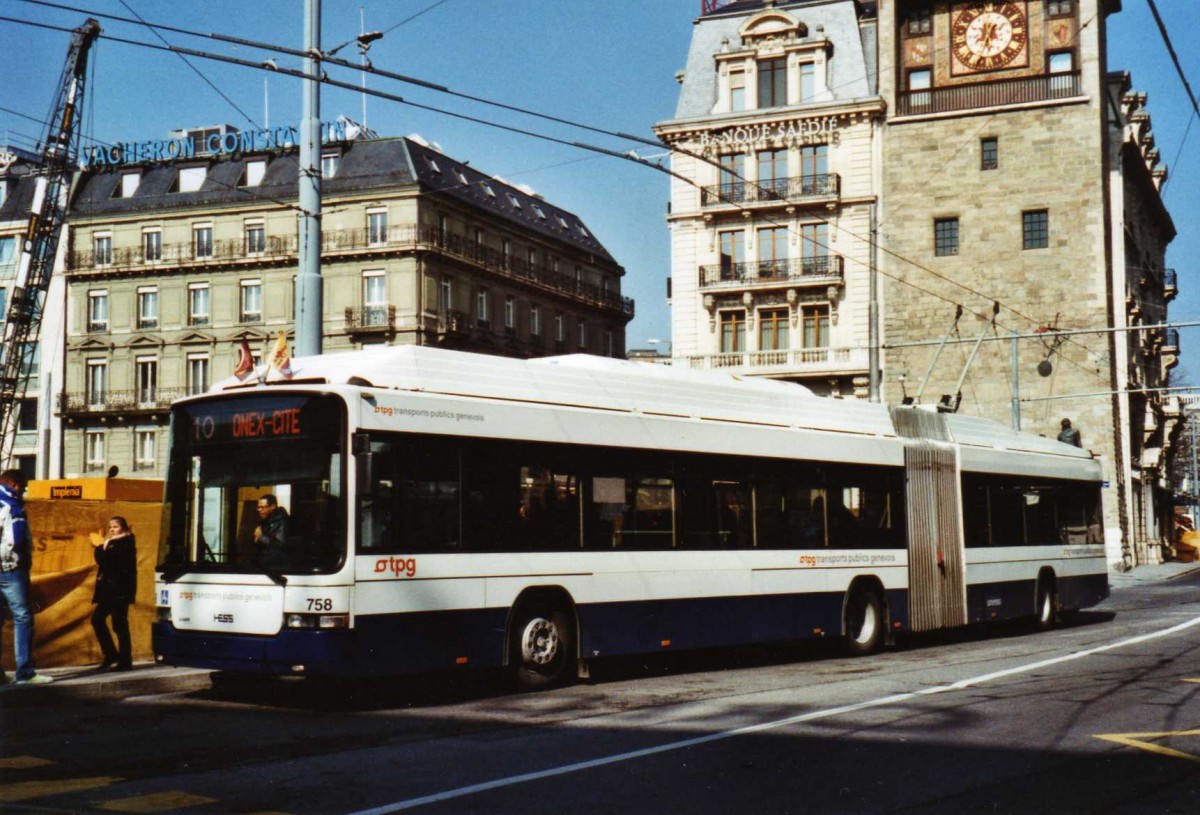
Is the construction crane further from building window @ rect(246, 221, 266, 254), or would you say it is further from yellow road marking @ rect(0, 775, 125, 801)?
yellow road marking @ rect(0, 775, 125, 801)

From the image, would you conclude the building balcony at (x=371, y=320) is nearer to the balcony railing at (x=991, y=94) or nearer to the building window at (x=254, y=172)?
the building window at (x=254, y=172)

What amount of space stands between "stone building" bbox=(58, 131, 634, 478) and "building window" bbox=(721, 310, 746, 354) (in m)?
13.9

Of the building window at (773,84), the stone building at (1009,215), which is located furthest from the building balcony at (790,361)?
the building window at (773,84)

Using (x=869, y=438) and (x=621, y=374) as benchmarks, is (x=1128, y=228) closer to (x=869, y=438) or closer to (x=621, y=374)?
(x=869, y=438)

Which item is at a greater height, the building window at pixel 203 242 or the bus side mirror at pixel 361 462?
the building window at pixel 203 242

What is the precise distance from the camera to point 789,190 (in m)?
50.5

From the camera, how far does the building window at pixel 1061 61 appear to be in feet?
162

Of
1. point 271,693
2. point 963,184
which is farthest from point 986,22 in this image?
point 271,693

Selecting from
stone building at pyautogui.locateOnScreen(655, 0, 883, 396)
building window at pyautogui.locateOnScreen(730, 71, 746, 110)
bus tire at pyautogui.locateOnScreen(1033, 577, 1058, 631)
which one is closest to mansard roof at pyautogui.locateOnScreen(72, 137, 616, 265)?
stone building at pyautogui.locateOnScreen(655, 0, 883, 396)

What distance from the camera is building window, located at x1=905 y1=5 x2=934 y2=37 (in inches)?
2013

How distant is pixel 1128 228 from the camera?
54.6 m

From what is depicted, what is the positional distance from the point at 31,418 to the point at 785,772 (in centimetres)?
6638

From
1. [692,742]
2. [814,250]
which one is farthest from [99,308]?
[692,742]

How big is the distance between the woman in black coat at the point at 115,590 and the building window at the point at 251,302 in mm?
51001
